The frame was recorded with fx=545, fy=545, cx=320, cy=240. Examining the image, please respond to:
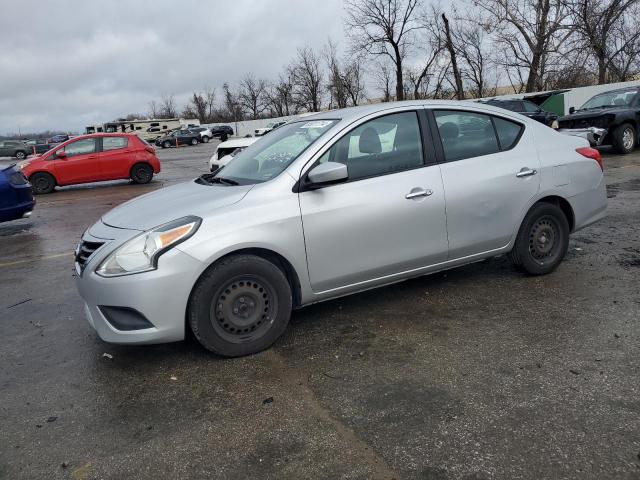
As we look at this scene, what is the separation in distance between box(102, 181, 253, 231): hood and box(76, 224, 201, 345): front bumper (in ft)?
0.72

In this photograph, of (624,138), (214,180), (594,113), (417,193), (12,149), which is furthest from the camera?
(12,149)

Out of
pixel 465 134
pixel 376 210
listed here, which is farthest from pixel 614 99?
pixel 376 210

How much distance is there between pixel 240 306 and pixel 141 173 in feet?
45.7

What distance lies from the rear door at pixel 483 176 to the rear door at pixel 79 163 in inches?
533

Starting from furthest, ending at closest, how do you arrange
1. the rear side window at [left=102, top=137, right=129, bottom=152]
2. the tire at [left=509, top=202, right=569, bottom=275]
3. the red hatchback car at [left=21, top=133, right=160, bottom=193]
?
the rear side window at [left=102, top=137, right=129, bottom=152], the red hatchback car at [left=21, top=133, right=160, bottom=193], the tire at [left=509, top=202, right=569, bottom=275]

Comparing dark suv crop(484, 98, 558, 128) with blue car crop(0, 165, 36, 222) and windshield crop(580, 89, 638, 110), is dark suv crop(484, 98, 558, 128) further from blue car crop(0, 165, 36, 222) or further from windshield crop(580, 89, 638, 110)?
blue car crop(0, 165, 36, 222)

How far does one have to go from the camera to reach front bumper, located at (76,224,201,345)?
333 cm

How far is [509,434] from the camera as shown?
2.64 m

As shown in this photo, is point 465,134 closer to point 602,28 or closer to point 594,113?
point 594,113

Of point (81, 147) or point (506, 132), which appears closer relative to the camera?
point (506, 132)

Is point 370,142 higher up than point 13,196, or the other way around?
point 370,142

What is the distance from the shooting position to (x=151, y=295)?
131 inches

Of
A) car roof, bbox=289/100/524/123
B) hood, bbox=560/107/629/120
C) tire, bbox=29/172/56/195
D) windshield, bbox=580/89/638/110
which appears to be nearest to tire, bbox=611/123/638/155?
hood, bbox=560/107/629/120

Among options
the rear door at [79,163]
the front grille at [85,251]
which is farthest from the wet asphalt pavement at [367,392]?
the rear door at [79,163]
